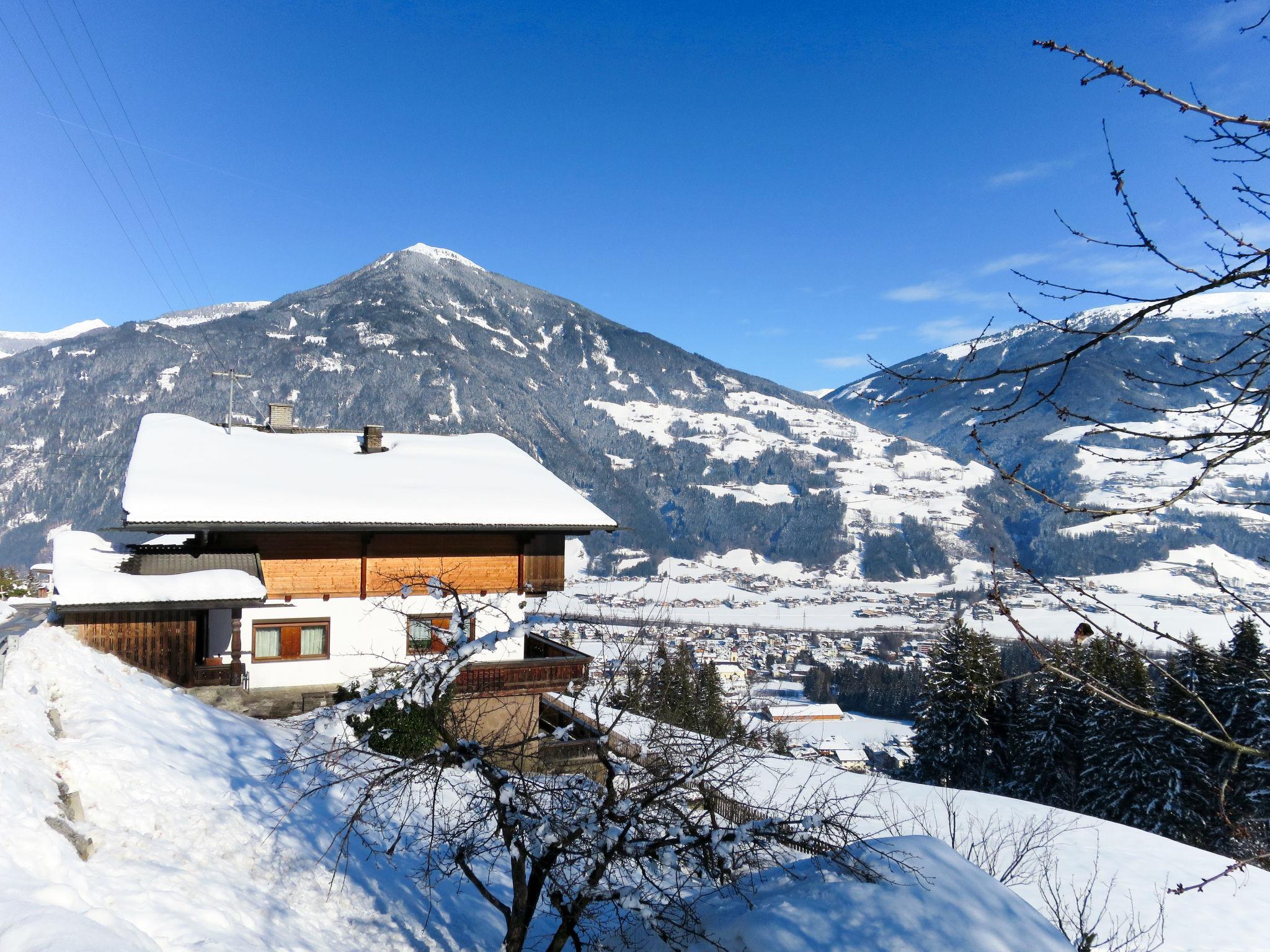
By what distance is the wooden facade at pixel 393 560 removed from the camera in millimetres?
16266

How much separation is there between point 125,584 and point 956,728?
32561 millimetres

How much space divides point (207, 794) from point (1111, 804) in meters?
30.4

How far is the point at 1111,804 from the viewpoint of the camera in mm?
26562

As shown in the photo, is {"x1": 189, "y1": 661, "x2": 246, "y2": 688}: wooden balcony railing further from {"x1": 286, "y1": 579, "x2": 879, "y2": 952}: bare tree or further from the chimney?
the chimney

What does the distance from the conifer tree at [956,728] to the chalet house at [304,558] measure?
2275 cm

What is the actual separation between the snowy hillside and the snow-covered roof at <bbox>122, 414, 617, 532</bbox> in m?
4.04

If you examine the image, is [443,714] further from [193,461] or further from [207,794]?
[193,461]

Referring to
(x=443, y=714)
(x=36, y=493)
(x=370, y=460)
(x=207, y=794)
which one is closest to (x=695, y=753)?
(x=443, y=714)

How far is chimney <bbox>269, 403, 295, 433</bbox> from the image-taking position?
2352cm

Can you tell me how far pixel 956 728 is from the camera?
107 ft

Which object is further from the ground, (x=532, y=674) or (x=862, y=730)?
(x=532, y=674)

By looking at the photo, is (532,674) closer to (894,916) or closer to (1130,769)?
(894,916)

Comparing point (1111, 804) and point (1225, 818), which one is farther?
point (1111, 804)

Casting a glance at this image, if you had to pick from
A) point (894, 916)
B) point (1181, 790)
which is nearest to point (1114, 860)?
point (894, 916)
